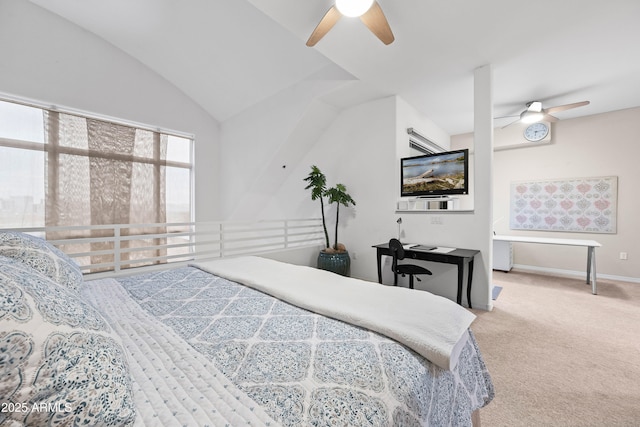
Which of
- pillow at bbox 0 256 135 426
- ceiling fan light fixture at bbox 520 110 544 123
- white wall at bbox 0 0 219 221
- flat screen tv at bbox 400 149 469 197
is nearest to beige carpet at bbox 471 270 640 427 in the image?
flat screen tv at bbox 400 149 469 197

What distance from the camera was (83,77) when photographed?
3.68m

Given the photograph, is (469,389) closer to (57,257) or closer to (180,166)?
(57,257)

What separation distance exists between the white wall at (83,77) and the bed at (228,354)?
3568mm

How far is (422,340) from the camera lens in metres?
0.91

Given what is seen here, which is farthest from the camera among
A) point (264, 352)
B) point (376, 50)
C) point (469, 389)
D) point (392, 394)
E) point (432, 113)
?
point (432, 113)

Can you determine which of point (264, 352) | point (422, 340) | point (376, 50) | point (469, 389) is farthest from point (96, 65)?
point (469, 389)

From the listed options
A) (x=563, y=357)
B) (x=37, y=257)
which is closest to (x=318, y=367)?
(x=37, y=257)

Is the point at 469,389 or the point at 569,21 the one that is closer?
the point at 469,389

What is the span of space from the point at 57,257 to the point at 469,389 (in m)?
1.90

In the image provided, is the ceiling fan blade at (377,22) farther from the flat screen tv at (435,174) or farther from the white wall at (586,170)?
the white wall at (586,170)

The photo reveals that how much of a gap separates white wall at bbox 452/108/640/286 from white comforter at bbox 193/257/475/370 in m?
4.63

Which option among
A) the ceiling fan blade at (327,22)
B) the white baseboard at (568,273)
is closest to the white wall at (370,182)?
the ceiling fan blade at (327,22)

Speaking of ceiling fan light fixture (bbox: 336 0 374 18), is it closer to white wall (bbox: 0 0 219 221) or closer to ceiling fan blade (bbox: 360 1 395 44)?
ceiling fan blade (bbox: 360 1 395 44)

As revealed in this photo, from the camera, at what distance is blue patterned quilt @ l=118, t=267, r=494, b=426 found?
65 cm
